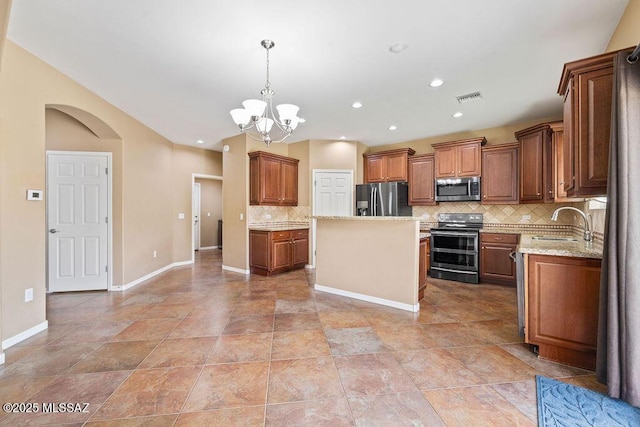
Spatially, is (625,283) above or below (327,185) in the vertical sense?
below

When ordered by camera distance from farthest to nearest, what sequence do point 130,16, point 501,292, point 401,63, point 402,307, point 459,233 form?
point 459,233 → point 501,292 → point 402,307 → point 401,63 → point 130,16

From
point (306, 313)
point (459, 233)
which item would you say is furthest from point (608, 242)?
point (459, 233)

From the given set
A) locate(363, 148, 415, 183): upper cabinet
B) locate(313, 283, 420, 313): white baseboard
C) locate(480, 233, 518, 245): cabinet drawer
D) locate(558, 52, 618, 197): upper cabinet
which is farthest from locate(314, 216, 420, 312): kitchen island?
locate(363, 148, 415, 183): upper cabinet

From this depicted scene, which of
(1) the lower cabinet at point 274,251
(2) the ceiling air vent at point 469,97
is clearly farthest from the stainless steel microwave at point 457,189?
(1) the lower cabinet at point 274,251

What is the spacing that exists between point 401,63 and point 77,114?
4.01 metres

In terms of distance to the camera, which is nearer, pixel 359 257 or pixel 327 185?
pixel 359 257

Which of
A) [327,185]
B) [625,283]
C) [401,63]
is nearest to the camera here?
[625,283]

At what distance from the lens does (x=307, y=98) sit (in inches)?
142

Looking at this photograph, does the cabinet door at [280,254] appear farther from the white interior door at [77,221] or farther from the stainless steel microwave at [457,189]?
the stainless steel microwave at [457,189]

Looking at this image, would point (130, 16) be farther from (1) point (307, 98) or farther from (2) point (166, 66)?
(1) point (307, 98)

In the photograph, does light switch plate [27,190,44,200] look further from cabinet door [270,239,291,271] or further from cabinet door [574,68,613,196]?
cabinet door [574,68,613,196]

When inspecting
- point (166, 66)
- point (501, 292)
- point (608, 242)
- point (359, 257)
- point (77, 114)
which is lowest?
point (501, 292)

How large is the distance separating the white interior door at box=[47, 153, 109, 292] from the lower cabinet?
226cm

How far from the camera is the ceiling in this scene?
201 cm
